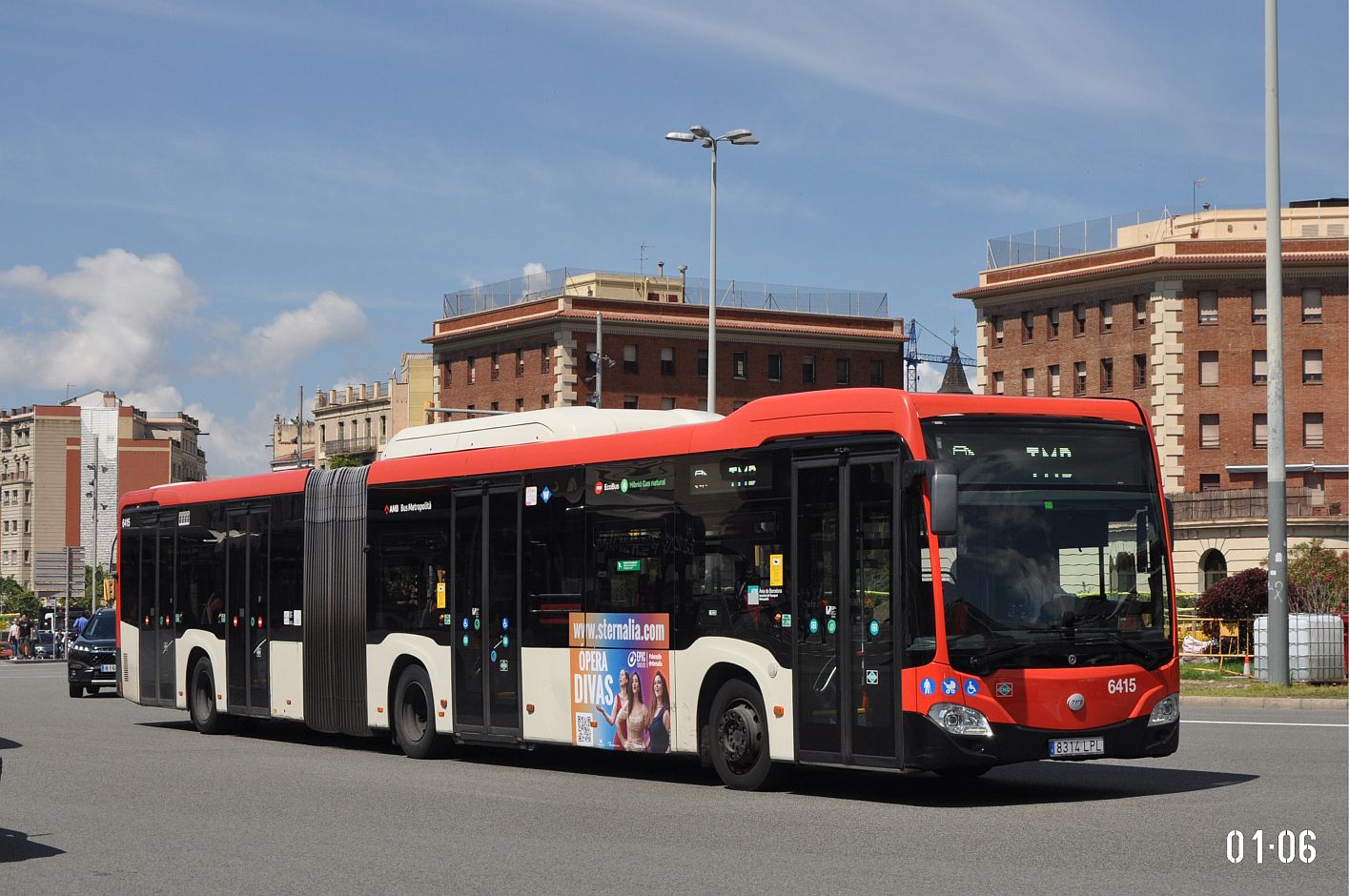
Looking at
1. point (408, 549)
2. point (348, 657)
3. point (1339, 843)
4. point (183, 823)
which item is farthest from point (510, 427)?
point (1339, 843)

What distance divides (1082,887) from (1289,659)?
67.1 feet

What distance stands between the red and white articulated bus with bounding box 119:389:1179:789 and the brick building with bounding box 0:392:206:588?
17136 centimetres

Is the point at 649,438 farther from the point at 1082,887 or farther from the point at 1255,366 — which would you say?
the point at 1255,366

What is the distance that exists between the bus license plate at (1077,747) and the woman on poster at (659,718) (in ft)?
12.1

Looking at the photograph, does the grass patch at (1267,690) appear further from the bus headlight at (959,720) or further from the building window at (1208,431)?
the building window at (1208,431)

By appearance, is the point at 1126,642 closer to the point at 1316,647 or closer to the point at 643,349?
the point at 1316,647

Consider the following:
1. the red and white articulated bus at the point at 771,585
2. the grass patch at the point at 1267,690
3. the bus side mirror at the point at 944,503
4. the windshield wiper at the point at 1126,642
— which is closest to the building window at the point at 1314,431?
the grass patch at the point at 1267,690

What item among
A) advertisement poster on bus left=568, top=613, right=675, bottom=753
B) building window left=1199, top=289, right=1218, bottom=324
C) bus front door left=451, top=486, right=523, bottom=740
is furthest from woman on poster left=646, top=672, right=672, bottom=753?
building window left=1199, top=289, right=1218, bottom=324

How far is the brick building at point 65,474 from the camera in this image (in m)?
186

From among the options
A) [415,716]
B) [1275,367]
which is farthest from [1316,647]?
[415,716]

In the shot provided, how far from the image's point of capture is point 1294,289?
3184 inches

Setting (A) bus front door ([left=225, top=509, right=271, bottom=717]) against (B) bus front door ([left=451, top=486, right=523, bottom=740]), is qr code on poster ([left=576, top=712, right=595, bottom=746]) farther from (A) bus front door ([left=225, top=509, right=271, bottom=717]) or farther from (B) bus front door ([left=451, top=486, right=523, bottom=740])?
(A) bus front door ([left=225, top=509, right=271, bottom=717])

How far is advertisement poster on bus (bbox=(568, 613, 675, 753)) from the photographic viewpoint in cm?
1612
